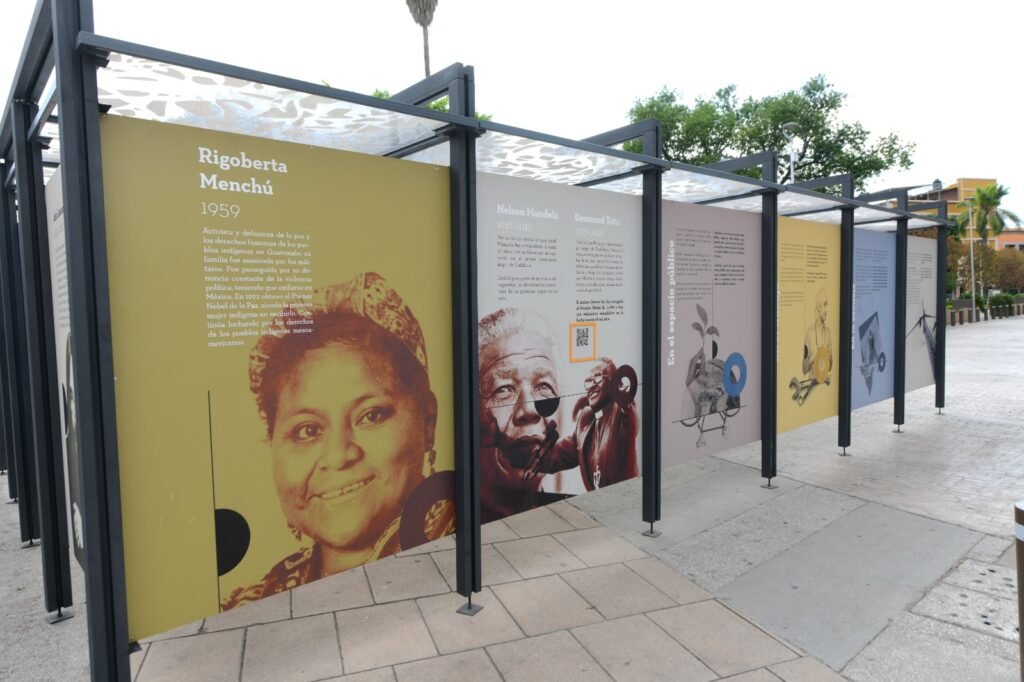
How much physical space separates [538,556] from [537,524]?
661mm

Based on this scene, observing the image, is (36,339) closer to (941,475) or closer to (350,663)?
(350,663)

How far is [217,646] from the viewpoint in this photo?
10.8 ft

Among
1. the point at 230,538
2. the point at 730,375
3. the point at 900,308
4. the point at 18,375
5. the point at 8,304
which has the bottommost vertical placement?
the point at 230,538

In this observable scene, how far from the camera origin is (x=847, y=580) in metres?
4.02

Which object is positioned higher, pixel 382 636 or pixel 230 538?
pixel 230 538

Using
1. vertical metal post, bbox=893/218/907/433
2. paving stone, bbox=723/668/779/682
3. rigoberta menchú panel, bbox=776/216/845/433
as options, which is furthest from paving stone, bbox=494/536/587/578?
vertical metal post, bbox=893/218/907/433

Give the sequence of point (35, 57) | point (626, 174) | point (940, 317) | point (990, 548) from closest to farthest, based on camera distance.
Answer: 1. point (35, 57)
2. point (990, 548)
3. point (626, 174)
4. point (940, 317)

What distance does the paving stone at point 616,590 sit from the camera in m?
3.68

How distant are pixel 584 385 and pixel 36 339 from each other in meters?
3.24

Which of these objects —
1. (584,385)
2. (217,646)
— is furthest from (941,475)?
(217,646)

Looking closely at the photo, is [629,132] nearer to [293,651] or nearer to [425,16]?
[293,651]

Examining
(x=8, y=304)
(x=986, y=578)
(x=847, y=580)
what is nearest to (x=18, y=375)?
(x=8, y=304)

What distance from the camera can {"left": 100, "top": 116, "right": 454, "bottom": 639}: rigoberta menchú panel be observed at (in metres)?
2.55

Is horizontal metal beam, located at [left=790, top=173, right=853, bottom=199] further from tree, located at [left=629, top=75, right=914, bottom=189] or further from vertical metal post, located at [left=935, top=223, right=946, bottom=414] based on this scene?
tree, located at [left=629, top=75, right=914, bottom=189]
